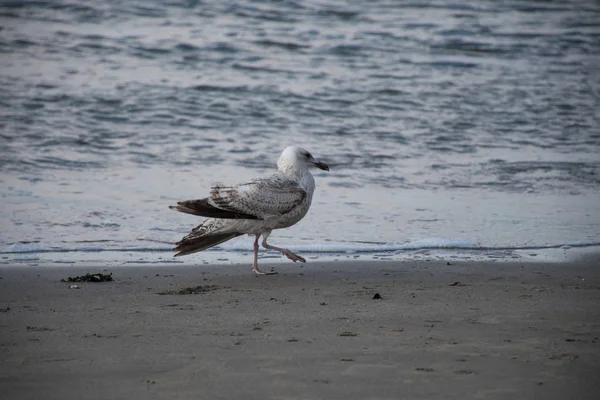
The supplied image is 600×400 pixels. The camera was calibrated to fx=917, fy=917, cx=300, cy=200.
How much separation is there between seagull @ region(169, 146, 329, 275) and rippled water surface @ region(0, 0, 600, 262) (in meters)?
0.32

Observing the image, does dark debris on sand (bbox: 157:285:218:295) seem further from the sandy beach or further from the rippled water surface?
the rippled water surface

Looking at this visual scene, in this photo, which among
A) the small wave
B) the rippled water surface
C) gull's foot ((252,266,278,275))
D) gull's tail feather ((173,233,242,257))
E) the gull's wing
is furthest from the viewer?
the rippled water surface

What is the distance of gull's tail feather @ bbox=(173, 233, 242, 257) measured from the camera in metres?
6.51

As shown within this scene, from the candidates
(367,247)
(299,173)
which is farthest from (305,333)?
(299,173)

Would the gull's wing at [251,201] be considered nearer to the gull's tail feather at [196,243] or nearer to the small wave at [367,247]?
the gull's tail feather at [196,243]

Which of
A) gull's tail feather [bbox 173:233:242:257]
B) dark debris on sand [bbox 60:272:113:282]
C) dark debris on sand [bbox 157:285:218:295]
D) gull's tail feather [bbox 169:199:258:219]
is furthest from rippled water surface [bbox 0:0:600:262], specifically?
dark debris on sand [bbox 157:285:218:295]

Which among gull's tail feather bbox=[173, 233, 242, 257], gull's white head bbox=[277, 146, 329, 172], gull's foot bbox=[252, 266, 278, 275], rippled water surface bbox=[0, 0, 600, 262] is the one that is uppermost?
gull's white head bbox=[277, 146, 329, 172]

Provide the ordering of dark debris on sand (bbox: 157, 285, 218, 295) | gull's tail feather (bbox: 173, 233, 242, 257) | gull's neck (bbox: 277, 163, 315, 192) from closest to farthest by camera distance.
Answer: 1. dark debris on sand (bbox: 157, 285, 218, 295)
2. gull's tail feather (bbox: 173, 233, 242, 257)
3. gull's neck (bbox: 277, 163, 315, 192)

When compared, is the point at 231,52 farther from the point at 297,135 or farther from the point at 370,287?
the point at 370,287

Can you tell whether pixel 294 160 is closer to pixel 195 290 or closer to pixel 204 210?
pixel 204 210

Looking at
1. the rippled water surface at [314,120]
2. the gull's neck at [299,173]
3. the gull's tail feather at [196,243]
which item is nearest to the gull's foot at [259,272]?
the gull's tail feather at [196,243]

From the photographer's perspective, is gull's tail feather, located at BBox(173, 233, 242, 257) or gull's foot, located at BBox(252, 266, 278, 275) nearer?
gull's foot, located at BBox(252, 266, 278, 275)

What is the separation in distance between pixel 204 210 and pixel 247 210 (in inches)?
12.6

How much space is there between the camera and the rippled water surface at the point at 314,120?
25.1 ft
